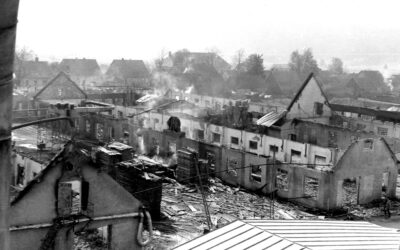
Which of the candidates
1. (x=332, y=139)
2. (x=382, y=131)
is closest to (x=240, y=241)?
(x=332, y=139)

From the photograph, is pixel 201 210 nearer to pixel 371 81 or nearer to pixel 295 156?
pixel 295 156

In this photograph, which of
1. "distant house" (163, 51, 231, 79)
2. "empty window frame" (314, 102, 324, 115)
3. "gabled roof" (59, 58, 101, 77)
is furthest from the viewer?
"distant house" (163, 51, 231, 79)

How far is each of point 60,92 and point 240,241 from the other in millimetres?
41340

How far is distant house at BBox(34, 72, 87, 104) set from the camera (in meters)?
47.8

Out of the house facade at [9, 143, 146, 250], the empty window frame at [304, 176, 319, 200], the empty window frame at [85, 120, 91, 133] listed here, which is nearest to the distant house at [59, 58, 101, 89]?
the empty window frame at [85, 120, 91, 133]

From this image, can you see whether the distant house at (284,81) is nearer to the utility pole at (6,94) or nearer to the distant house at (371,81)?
the distant house at (371,81)

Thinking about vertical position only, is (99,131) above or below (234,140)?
below

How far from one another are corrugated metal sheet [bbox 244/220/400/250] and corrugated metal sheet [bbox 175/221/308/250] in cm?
27

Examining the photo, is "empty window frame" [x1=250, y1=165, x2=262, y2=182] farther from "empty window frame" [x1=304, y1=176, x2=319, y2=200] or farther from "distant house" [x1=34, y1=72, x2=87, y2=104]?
"distant house" [x1=34, y1=72, x2=87, y2=104]

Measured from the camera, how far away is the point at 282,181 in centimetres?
3098

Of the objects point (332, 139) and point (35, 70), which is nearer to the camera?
point (332, 139)

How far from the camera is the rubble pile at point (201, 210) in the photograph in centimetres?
2230

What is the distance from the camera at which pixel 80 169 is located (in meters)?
15.8

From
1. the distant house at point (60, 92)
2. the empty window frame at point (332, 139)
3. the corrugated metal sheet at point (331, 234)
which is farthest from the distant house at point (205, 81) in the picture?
the corrugated metal sheet at point (331, 234)
